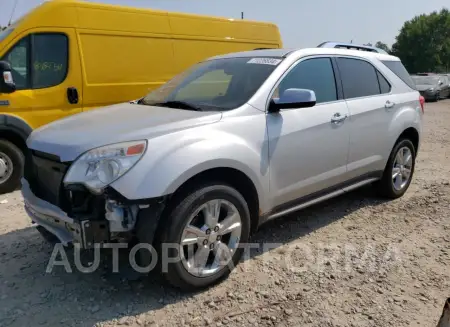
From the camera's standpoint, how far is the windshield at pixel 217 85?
334 centimetres

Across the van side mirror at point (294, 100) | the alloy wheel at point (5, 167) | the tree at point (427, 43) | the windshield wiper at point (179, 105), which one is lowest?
the alloy wheel at point (5, 167)

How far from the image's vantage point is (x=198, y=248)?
291cm

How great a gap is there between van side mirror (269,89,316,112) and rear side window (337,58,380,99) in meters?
0.96

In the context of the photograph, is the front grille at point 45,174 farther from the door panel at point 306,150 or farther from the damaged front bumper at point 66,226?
the door panel at point 306,150

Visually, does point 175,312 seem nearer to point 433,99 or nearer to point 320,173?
point 320,173

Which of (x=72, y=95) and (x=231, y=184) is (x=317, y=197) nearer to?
(x=231, y=184)

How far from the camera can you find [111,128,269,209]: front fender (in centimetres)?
254

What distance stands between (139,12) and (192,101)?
3.29 meters

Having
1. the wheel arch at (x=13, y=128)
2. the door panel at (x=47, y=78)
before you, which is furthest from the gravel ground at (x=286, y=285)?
the door panel at (x=47, y=78)

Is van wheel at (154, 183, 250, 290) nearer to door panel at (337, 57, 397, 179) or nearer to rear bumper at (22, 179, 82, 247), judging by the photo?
rear bumper at (22, 179, 82, 247)

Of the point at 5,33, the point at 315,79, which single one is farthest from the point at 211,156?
the point at 5,33

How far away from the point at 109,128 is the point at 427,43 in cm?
6933

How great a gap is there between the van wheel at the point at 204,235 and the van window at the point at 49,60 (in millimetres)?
3639

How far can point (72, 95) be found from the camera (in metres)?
5.59
